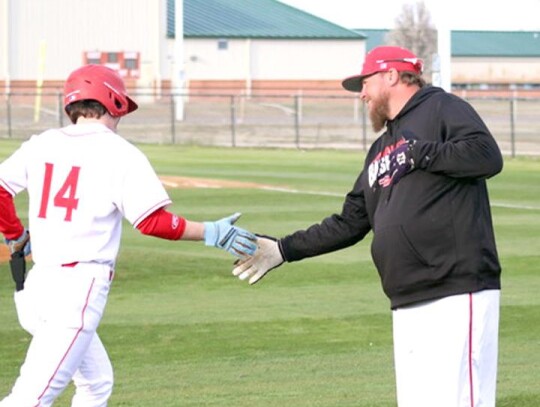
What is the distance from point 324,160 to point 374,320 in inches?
879

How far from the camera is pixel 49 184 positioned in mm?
6020

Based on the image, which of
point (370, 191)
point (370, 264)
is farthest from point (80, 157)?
point (370, 264)

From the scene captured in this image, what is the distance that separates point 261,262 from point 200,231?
0.57 meters

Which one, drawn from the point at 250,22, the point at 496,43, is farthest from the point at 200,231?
the point at 496,43

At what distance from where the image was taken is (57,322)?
19.6 ft

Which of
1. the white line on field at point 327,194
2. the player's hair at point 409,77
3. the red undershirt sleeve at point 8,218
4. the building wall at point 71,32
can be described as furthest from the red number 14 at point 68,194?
the building wall at point 71,32

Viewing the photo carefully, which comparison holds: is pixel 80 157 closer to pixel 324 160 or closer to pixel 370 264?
pixel 370 264

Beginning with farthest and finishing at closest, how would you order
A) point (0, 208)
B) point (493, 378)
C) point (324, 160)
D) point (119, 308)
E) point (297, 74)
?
point (297, 74), point (324, 160), point (119, 308), point (0, 208), point (493, 378)

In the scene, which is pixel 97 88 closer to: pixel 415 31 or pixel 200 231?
pixel 200 231

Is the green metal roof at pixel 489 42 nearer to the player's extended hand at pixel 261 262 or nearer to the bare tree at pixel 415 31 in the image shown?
the bare tree at pixel 415 31

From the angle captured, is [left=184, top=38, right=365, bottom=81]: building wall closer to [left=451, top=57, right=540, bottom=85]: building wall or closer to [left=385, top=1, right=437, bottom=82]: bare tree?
[left=385, top=1, right=437, bottom=82]: bare tree

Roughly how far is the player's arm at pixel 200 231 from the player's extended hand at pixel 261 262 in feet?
0.44

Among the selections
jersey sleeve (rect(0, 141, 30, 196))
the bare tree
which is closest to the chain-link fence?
the bare tree

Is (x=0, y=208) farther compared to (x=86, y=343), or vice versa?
(x=0, y=208)
